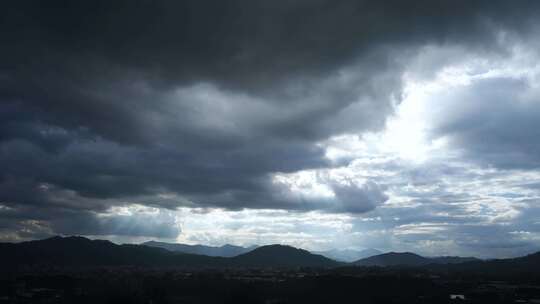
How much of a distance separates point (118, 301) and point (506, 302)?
86.0 meters

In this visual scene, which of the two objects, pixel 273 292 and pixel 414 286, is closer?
pixel 273 292

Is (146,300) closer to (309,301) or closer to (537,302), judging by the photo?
(309,301)

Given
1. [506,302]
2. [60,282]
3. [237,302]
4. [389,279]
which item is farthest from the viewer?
[389,279]

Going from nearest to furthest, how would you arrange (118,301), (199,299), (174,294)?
1. (118,301)
2. (199,299)
3. (174,294)

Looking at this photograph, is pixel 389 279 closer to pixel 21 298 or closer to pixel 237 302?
pixel 237 302

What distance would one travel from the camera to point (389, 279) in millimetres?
151750

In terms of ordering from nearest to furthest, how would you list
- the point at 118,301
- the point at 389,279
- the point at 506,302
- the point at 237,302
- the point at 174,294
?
1. the point at 118,301
2. the point at 237,302
3. the point at 506,302
4. the point at 174,294
5. the point at 389,279

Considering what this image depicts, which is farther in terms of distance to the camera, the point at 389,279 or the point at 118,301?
the point at 389,279

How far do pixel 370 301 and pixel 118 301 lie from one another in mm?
60346

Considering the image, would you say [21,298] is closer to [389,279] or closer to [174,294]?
[174,294]

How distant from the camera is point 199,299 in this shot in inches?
4299

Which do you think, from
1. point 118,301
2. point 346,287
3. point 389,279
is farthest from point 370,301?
point 118,301

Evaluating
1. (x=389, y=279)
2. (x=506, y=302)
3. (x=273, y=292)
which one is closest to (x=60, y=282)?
(x=273, y=292)

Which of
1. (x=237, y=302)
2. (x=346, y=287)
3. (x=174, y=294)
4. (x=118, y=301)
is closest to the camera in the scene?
(x=118, y=301)
